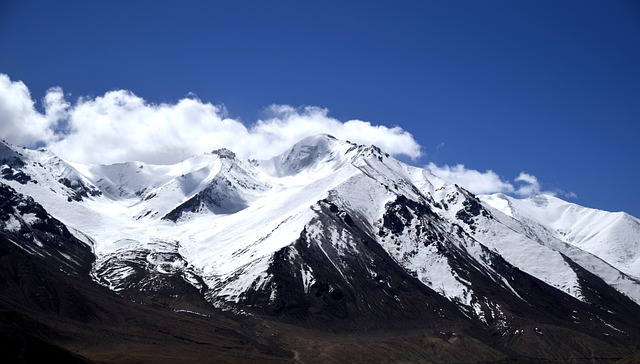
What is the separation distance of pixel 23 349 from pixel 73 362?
13.6m

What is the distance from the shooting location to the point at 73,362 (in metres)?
191

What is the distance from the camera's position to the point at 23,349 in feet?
605
